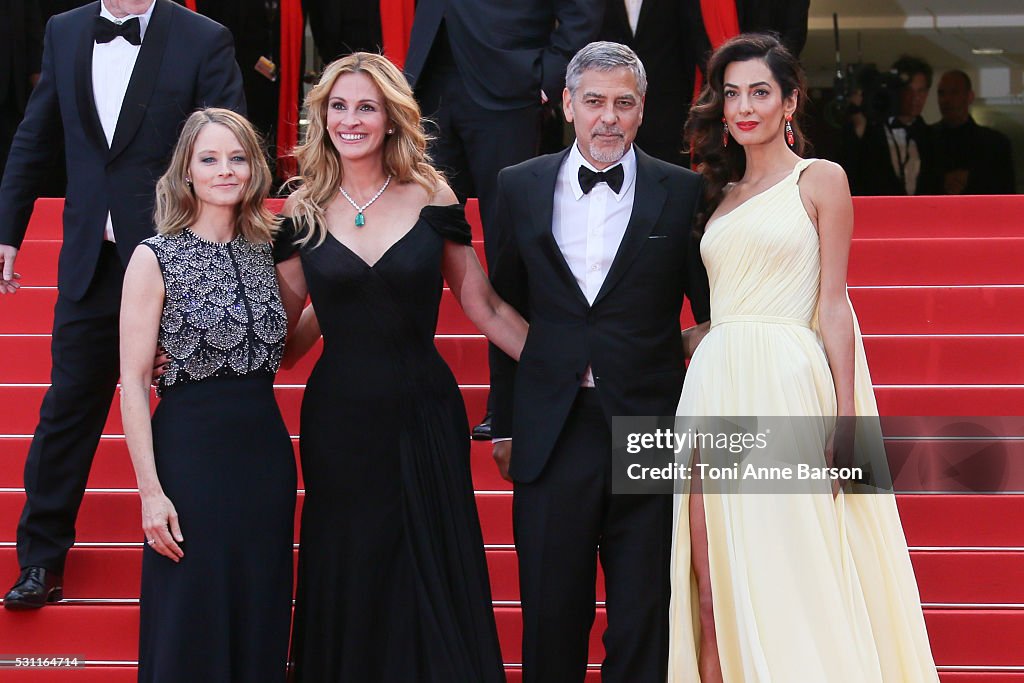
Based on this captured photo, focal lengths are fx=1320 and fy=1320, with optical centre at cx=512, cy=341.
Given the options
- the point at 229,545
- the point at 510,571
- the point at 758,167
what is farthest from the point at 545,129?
the point at 229,545

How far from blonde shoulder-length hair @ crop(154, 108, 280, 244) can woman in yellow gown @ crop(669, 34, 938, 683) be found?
1298mm

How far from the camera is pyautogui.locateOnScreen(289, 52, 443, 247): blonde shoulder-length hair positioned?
3.92m

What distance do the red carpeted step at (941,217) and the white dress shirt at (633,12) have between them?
4.83ft

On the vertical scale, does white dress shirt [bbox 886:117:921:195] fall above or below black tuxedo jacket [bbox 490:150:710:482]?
above

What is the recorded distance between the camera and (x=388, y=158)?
4004mm

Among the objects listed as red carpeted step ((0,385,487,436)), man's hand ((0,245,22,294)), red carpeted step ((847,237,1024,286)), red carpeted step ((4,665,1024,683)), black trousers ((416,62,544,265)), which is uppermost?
black trousers ((416,62,544,265))

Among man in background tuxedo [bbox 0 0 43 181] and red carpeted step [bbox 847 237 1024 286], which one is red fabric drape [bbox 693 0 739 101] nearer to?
red carpeted step [bbox 847 237 1024 286]

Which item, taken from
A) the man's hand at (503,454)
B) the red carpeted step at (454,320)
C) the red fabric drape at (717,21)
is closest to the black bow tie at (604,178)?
the man's hand at (503,454)

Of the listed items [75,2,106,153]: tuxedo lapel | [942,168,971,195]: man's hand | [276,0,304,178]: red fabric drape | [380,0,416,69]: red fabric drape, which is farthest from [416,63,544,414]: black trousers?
[942,168,971,195]: man's hand

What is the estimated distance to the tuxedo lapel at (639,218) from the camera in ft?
12.1

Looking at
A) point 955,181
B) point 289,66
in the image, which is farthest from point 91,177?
point 955,181

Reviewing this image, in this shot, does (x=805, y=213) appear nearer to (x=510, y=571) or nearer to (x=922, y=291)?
(x=510, y=571)

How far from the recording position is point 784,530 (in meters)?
3.57

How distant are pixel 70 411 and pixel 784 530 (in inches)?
97.7
